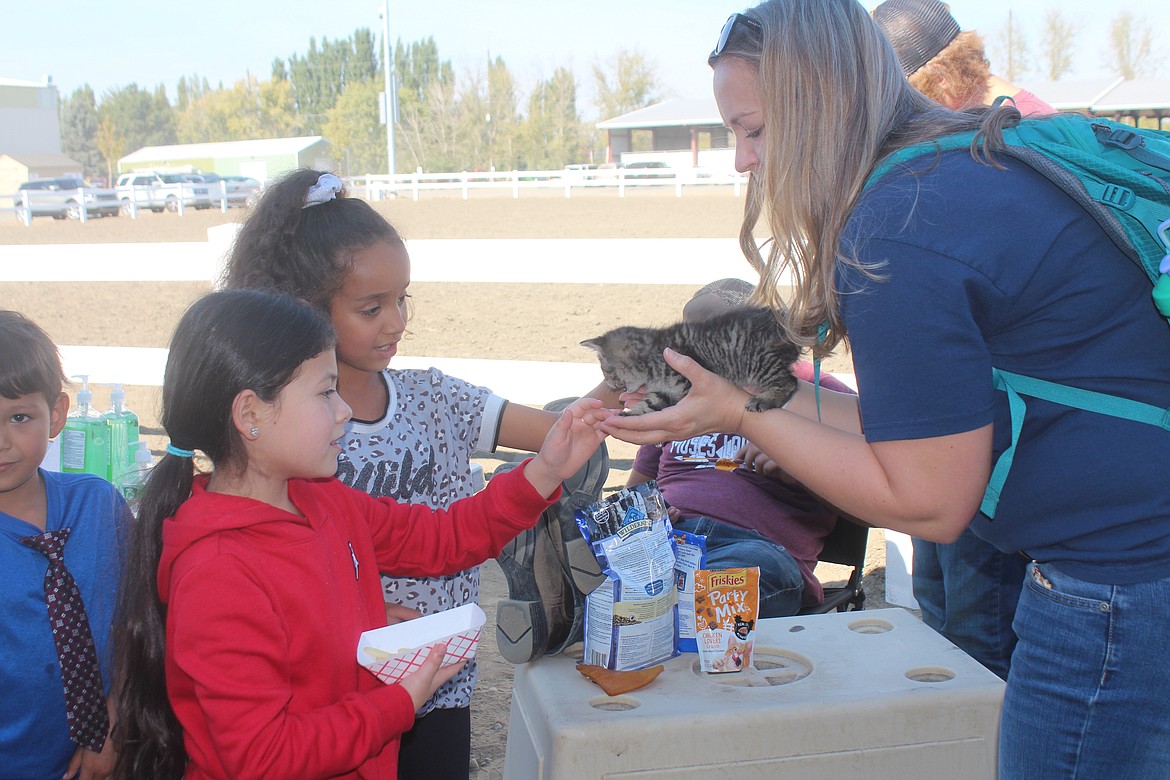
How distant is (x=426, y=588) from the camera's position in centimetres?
255

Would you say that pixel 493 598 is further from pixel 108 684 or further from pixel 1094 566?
pixel 1094 566

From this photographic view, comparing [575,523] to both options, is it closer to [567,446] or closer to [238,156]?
[567,446]

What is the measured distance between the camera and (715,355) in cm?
285

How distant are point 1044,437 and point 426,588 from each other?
5.21 feet

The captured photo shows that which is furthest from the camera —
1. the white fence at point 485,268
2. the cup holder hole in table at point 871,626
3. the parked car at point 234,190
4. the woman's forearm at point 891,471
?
the parked car at point 234,190

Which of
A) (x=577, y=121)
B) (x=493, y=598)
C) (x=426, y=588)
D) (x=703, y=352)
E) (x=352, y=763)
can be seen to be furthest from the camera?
(x=577, y=121)

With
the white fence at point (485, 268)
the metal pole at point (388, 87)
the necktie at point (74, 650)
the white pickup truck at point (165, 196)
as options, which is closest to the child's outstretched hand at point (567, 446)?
the necktie at point (74, 650)

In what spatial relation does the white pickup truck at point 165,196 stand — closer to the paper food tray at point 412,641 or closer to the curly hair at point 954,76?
the curly hair at point 954,76

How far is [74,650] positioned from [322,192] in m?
1.27

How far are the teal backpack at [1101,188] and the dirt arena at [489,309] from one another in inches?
89.0

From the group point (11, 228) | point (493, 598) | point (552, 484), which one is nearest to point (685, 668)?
point (552, 484)

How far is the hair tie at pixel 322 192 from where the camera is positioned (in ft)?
8.28

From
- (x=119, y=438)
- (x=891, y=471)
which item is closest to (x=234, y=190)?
(x=119, y=438)

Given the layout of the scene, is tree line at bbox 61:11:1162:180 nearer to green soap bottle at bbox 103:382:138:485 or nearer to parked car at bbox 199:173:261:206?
parked car at bbox 199:173:261:206
